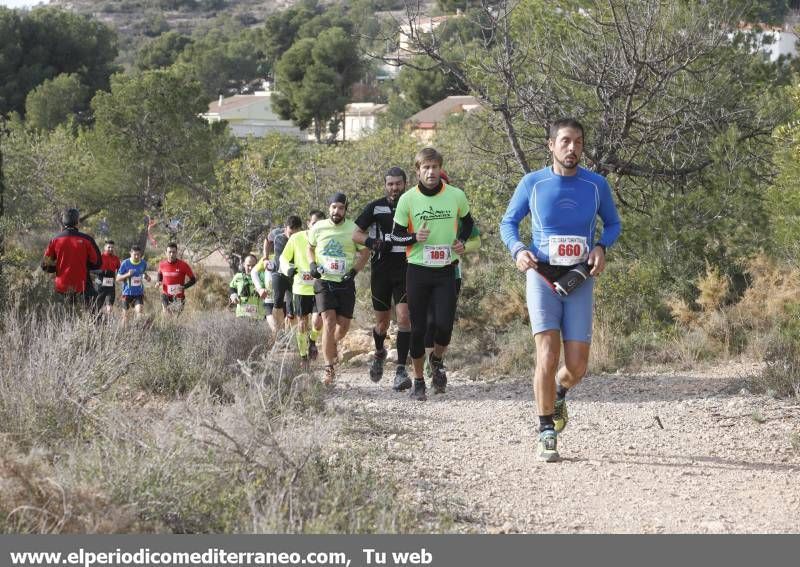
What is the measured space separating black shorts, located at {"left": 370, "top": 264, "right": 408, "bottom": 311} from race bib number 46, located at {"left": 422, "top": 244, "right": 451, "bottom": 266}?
0.84 m

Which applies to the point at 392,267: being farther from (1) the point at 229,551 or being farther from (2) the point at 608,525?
(1) the point at 229,551

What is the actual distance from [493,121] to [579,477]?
27.1 ft

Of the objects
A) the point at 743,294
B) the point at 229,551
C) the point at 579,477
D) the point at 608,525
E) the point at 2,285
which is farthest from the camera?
the point at 743,294

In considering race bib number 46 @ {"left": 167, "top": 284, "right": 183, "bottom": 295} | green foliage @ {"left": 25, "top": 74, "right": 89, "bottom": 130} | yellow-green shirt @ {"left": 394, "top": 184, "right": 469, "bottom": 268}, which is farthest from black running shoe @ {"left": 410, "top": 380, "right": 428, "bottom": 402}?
green foliage @ {"left": 25, "top": 74, "right": 89, "bottom": 130}

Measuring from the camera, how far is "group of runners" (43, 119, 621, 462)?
A: 6824mm

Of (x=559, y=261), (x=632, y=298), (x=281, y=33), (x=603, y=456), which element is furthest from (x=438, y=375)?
(x=281, y=33)

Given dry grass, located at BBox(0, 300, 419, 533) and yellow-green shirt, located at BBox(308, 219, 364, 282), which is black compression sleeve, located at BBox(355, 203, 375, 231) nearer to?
yellow-green shirt, located at BBox(308, 219, 364, 282)

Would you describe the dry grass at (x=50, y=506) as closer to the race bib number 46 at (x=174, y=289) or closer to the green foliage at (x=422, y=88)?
the race bib number 46 at (x=174, y=289)

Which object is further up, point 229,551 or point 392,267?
point 392,267

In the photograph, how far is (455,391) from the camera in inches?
390

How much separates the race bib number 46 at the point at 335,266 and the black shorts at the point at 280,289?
394cm

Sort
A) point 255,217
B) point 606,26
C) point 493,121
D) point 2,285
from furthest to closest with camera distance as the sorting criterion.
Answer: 1. point 255,217
2. point 493,121
3. point 606,26
4. point 2,285

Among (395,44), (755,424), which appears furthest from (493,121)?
(755,424)

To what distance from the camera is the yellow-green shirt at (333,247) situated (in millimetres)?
10438
